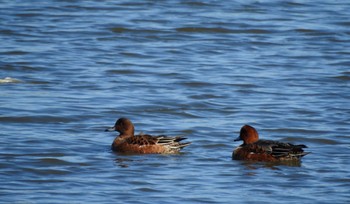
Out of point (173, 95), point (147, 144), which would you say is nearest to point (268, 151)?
point (147, 144)

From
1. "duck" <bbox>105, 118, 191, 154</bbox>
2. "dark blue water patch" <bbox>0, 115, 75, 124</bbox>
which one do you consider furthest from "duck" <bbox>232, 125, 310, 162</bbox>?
"dark blue water patch" <bbox>0, 115, 75, 124</bbox>

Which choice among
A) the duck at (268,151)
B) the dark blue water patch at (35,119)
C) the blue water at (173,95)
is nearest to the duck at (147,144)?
the blue water at (173,95)

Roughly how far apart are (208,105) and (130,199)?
5.41m

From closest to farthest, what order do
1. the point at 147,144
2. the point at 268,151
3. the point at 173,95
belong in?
1. the point at 268,151
2. the point at 147,144
3. the point at 173,95

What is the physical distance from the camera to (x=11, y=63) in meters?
17.3

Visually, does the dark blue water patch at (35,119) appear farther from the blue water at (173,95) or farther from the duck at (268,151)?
the duck at (268,151)

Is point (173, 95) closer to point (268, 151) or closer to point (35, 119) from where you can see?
point (35, 119)

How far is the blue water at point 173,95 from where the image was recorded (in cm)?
1003

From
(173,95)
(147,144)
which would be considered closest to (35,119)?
(147,144)

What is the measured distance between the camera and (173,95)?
15.3m

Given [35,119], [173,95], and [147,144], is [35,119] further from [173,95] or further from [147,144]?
[173,95]

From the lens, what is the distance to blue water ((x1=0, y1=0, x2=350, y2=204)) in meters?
10.0

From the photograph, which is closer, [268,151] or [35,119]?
[268,151]

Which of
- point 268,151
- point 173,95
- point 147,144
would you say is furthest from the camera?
point 173,95
